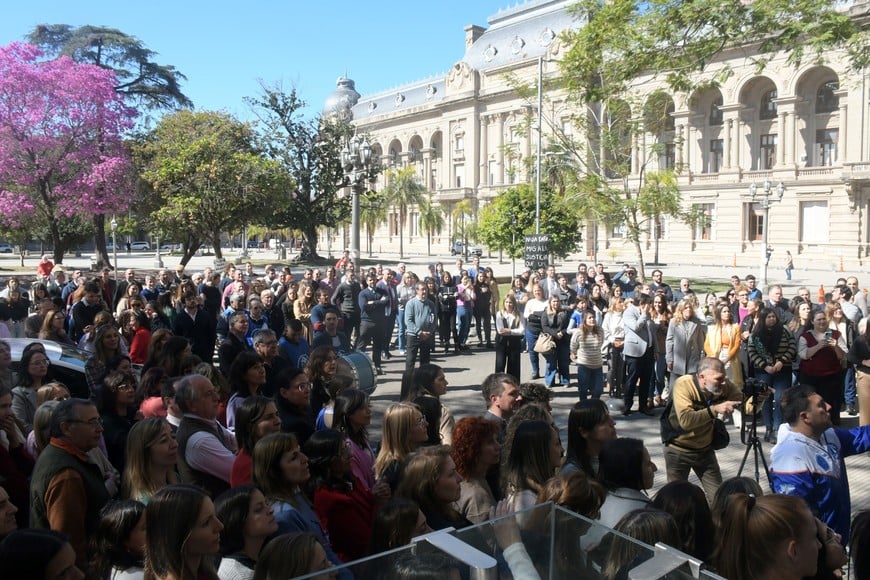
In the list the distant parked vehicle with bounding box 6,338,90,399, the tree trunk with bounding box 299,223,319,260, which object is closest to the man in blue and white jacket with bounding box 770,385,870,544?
the distant parked vehicle with bounding box 6,338,90,399

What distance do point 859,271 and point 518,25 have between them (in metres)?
42.8

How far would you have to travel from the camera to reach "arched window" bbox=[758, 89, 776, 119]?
170 ft

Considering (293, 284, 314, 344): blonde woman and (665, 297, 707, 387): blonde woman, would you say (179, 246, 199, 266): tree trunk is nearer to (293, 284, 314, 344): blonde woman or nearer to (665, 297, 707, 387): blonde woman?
(293, 284, 314, 344): blonde woman

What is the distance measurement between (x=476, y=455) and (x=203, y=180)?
27.1m

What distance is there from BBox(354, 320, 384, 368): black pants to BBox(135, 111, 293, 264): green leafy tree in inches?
687

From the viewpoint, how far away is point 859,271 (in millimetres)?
42094

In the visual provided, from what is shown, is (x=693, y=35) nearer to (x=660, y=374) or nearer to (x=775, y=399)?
(x=660, y=374)

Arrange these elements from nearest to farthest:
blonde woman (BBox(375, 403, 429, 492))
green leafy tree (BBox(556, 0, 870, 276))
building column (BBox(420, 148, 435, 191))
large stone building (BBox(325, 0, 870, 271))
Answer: blonde woman (BBox(375, 403, 429, 492)) → green leafy tree (BBox(556, 0, 870, 276)) → large stone building (BBox(325, 0, 870, 271)) → building column (BBox(420, 148, 435, 191))

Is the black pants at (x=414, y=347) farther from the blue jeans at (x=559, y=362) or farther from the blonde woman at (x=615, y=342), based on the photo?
the blonde woman at (x=615, y=342)

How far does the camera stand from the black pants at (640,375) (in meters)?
10.2

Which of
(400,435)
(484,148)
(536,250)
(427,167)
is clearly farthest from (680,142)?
(427,167)

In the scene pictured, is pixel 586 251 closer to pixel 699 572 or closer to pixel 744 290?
pixel 744 290

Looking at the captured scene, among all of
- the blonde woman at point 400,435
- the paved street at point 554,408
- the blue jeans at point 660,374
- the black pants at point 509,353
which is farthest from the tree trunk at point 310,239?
the blonde woman at point 400,435

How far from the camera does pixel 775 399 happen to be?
356 inches
